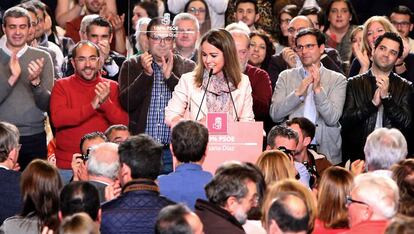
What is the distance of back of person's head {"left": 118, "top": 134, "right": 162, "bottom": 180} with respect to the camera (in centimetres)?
785

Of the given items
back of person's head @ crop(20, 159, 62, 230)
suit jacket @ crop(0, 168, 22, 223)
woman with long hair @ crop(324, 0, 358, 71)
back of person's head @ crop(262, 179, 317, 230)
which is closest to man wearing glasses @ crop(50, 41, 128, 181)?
suit jacket @ crop(0, 168, 22, 223)

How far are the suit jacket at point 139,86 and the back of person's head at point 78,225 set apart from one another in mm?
3860

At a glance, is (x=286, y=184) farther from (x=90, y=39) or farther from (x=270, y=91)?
(x=90, y=39)

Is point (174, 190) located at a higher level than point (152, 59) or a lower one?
lower

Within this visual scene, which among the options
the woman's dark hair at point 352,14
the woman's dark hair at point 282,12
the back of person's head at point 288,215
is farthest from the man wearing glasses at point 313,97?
the back of person's head at point 288,215

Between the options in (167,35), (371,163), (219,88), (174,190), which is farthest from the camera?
(167,35)

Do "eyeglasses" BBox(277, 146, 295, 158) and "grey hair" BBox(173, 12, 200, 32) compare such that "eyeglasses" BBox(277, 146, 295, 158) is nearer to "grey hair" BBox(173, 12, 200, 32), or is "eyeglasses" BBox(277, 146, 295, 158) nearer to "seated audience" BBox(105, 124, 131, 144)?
"seated audience" BBox(105, 124, 131, 144)

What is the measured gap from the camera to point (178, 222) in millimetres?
6738

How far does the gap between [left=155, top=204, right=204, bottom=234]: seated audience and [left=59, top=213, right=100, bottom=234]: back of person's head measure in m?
0.37

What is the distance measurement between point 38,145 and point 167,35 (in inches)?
65.1

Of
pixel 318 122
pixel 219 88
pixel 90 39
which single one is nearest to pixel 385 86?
pixel 318 122

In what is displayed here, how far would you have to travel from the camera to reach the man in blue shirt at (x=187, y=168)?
324 inches

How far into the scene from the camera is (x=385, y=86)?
1103 centimetres

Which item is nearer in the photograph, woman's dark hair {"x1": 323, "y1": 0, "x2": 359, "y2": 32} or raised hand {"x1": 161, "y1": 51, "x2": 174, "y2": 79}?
raised hand {"x1": 161, "y1": 51, "x2": 174, "y2": 79}
